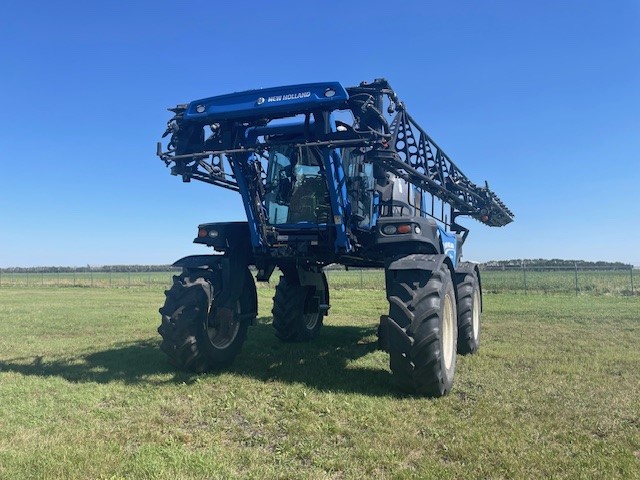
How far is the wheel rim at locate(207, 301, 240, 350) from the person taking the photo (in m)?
7.23

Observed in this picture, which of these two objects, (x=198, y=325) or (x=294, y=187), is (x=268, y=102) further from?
(x=198, y=325)

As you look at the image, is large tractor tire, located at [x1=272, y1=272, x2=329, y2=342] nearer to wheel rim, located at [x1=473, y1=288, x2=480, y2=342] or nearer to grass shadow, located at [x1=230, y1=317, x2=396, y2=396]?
grass shadow, located at [x1=230, y1=317, x2=396, y2=396]

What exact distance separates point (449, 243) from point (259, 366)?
3.81m

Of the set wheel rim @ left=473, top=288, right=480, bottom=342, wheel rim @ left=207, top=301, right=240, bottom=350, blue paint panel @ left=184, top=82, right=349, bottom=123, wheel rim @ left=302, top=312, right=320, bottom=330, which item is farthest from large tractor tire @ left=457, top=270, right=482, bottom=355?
blue paint panel @ left=184, top=82, right=349, bottom=123

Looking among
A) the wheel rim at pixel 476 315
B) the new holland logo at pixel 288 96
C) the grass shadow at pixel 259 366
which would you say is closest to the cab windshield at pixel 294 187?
the new holland logo at pixel 288 96

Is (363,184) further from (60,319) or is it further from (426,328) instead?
(60,319)

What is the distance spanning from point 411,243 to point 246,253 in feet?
8.45

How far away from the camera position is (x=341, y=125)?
6.39 metres

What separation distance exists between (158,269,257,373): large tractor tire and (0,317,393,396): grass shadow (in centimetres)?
23

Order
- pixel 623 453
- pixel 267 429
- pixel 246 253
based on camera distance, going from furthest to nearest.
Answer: pixel 246 253 → pixel 267 429 → pixel 623 453

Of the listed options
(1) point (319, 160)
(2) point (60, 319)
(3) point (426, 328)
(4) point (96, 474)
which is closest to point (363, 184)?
(1) point (319, 160)

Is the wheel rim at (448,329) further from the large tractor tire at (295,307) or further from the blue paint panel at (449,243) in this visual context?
the large tractor tire at (295,307)

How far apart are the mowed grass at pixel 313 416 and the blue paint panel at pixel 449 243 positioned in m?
1.71

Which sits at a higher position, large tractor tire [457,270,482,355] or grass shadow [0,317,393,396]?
large tractor tire [457,270,482,355]
